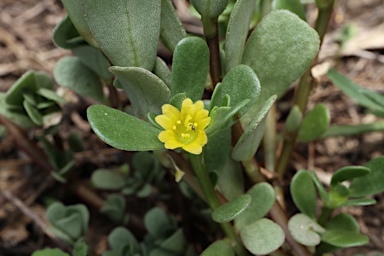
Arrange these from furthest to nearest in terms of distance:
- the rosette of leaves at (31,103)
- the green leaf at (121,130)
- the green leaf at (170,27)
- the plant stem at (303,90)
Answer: the rosette of leaves at (31,103) → the plant stem at (303,90) → the green leaf at (170,27) → the green leaf at (121,130)

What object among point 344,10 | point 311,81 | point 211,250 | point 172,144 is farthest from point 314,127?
point 344,10

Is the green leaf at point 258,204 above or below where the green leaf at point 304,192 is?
above

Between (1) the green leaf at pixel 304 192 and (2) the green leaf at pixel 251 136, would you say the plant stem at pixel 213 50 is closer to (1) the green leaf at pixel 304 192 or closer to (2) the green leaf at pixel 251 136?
(2) the green leaf at pixel 251 136

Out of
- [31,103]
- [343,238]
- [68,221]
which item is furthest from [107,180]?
[343,238]

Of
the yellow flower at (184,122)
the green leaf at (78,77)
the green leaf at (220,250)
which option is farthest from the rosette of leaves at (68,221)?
the yellow flower at (184,122)

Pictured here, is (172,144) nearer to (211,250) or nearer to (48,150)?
(211,250)

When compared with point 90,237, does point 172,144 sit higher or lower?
higher

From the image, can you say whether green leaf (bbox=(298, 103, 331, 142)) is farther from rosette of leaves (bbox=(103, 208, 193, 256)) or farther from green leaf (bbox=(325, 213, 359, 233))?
rosette of leaves (bbox=(103, 208, 193, 256))

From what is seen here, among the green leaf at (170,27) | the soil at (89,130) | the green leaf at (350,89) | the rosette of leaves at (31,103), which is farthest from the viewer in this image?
the soil at (89,130)
